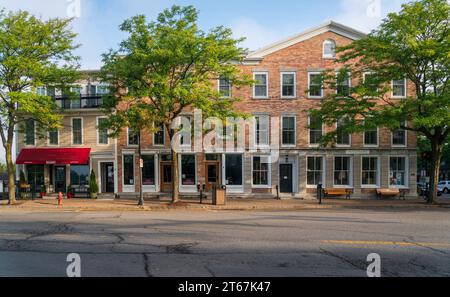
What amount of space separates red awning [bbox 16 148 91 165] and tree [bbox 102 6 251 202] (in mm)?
7222

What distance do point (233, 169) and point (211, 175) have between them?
168cm

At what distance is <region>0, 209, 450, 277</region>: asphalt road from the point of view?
21.4 ft

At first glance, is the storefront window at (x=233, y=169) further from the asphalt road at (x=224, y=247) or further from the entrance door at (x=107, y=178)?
the asphalt road at (x=224, y=247)

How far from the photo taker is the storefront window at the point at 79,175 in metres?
25.0

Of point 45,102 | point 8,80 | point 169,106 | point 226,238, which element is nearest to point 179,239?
point 226,238

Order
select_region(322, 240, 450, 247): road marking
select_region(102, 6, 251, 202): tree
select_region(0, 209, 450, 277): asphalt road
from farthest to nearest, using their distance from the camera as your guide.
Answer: select_region(102, 6, 251, 202): tree, select_region(322, 240, 450, 247): road marking, select_region(0, 209, 450, 277): asphalt road

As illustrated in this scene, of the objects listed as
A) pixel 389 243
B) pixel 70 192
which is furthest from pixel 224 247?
pixel 70 192

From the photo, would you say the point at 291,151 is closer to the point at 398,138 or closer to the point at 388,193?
the point at 388,193

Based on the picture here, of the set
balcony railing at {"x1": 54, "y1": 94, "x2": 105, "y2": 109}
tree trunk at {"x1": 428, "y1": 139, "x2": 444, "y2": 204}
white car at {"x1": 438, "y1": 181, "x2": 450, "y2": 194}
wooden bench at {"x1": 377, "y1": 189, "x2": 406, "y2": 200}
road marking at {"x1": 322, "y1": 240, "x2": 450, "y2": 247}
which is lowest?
white car at {"x1": 438, "y1": 181, "x2": 450, "y2": 194}

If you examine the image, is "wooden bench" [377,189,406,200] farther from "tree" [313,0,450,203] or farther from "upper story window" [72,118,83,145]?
"upper story window" [72,118,83,145]

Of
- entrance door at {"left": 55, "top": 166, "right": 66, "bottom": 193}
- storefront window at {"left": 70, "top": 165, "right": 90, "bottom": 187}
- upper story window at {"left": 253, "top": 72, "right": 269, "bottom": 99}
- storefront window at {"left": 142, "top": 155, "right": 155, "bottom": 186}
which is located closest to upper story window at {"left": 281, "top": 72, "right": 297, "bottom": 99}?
upper story window at {"left": 253, "top": 72, "right": 269, "bottom": 99}

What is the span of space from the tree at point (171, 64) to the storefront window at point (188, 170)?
6.14m

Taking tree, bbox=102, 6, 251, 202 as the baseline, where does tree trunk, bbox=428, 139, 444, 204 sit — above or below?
below

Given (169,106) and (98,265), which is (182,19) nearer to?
Result: (169,106)
